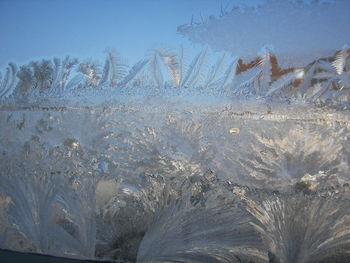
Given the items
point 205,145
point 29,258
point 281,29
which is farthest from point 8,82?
point 281,29

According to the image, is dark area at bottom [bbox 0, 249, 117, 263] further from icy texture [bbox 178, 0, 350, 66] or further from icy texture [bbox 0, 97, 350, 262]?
icy texture [bbox 178, 0, 350, 66]

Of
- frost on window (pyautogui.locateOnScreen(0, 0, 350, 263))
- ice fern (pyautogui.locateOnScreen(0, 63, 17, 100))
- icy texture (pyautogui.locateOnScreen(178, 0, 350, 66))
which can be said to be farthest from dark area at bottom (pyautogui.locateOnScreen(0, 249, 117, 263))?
icy texture (pyautogui.locateOnScreen(178, 0, 350, 66))

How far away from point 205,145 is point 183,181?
11cm

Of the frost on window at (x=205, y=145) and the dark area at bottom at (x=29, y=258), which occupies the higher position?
the frost on window at (x=205, y=145)

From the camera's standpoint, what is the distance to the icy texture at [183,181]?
71 centimetres

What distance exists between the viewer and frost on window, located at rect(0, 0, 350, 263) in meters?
0.70

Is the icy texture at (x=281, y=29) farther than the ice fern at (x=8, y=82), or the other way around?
the ice fern at (x=8, y=82)

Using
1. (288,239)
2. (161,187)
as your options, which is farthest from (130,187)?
(288,239)

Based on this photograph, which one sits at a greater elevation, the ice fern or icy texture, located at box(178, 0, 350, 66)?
icy texture, located at box(178, 0, 350, 66)

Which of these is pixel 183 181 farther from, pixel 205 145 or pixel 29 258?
pixel 29 258

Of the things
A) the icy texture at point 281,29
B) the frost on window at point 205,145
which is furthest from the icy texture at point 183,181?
the icy texture at point 281,29

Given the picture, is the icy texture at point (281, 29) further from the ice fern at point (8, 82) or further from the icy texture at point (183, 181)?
the ice fern at point (8, 82)

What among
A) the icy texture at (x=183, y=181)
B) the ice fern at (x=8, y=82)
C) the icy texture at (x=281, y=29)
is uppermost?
the icy texture at (x=281, y=29)

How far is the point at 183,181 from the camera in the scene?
76 cm
